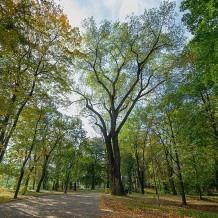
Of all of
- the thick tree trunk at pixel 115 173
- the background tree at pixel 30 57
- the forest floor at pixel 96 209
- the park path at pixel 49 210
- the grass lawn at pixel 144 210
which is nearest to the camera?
the background tree at pixel 30 57

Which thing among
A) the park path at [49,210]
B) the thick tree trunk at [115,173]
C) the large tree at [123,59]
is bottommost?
the park path at [49,210]

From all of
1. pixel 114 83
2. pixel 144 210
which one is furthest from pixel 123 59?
pixel 144 210

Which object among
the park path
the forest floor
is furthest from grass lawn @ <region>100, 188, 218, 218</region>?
the park path

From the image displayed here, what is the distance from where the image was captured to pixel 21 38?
7.50 metres

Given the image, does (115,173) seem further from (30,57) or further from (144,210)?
(30,57)

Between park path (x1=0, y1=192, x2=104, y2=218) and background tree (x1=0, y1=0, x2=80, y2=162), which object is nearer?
background tree (x1=0, y1=0, x2=80, y2=162)

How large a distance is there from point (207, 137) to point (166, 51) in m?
10.9

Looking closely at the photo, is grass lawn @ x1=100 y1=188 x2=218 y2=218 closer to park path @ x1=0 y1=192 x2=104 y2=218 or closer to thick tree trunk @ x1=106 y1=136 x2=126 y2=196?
park path @ x1=0 y1=192 x2=104 y2=218

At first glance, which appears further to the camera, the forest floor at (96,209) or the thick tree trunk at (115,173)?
the thick tree trunk at (115,173)

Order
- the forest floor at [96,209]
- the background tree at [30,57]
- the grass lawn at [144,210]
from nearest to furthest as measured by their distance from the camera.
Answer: the background tree at [30,57], the forest floor at [96,209], the grass lawn at [144,210]

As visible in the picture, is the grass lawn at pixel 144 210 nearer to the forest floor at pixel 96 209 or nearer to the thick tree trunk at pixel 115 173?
the forest floor at pixel 96 209

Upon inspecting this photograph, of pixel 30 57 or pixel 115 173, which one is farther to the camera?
pixel 115 173

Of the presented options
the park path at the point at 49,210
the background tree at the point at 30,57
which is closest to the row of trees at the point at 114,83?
the background tree at the point at 30,57

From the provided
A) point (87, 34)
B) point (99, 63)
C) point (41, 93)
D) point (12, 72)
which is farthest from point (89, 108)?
point (12, 72)
